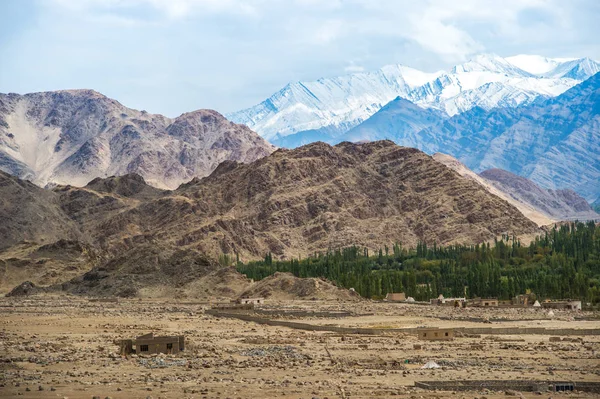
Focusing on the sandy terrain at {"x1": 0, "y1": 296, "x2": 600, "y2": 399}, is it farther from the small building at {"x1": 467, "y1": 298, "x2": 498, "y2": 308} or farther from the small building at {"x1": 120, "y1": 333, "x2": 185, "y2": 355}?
the small building at {"x1": 467, "y1": 298, "x2": 498, "y2": 308}

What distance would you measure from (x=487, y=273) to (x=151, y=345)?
101014mm

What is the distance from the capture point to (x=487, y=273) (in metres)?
154

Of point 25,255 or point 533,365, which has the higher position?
point 25,255

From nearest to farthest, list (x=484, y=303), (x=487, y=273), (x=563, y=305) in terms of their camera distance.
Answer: (x=563, y=305)
(x=484, y=303)
(x=487, y=273)

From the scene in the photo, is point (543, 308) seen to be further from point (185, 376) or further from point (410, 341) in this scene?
point (185, 376)

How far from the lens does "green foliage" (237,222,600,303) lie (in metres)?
142

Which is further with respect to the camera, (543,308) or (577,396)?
(543,308)

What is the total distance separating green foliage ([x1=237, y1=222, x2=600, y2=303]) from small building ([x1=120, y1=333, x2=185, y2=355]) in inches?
3200

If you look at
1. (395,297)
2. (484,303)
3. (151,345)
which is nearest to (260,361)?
(151,345)

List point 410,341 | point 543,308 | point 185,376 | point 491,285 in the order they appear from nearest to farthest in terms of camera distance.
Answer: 1. point 185,376
2. point 410,341
3. point 543,308
4. point 491,285

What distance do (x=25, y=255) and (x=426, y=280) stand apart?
75.1 m

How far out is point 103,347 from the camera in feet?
208

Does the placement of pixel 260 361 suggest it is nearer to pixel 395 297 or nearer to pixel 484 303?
pixel 484 303

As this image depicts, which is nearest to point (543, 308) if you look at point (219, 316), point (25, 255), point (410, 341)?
point (219, 316)
